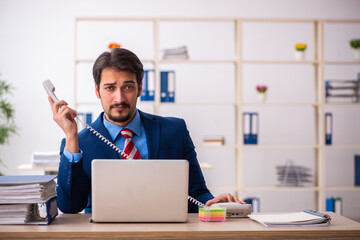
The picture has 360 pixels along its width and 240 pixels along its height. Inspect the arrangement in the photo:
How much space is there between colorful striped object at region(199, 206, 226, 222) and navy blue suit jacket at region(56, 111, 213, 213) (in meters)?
0.42

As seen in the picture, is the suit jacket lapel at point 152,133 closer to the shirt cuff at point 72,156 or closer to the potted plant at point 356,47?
the shirt cuff at point 72,156

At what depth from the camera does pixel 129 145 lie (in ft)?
6.70

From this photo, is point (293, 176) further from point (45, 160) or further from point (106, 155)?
point (106, 155)

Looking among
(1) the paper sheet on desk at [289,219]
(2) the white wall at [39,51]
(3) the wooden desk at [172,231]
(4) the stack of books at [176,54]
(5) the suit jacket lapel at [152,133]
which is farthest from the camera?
(2) the white wall at [39,51]

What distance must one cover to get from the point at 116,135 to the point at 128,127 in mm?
74

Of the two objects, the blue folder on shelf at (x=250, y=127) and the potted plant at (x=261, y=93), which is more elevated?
the potted plant at (x=261, y=93)

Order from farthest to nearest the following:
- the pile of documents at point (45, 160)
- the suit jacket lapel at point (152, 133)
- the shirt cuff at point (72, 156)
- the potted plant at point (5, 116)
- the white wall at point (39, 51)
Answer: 1. the white wall at point (39, 51)
2. the potted plant at point (5, 116)
3. the pile of documents at point (45, 160)
4. the suit jacket lapel at point (152, 133)
5. the shirt cuff at point (72, 156)

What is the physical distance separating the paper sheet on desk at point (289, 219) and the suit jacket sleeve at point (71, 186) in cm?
71

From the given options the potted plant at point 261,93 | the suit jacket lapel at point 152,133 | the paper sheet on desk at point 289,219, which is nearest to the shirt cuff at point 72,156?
the suit jacket lapel at point 152,133

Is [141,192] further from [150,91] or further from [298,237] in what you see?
[150,91]

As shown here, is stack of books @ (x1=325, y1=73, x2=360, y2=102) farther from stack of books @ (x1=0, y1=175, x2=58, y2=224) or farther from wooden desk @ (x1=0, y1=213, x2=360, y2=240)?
stack of books @ (x1=0, y1=175, x2=58, y2=224)

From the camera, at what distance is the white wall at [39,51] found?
16.7 feet

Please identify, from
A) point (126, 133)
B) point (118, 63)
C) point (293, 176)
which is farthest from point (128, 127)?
point (293, 176)

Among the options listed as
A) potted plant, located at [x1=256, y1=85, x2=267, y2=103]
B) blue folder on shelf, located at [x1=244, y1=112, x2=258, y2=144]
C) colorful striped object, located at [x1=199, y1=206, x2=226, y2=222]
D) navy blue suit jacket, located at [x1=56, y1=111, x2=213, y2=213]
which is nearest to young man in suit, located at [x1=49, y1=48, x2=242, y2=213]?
navy blue suit jacket, located at [x1=56, y1=111, x2=213, y2=213]
